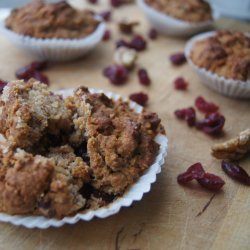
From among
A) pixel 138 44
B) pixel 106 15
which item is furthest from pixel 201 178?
pixel 106 15

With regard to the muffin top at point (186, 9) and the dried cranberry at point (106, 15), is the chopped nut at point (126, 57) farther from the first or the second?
the dried cranberry at point (106, 15)

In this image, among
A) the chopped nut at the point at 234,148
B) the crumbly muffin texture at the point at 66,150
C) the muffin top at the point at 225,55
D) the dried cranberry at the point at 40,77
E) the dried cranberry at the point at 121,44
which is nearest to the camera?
the crumbly muffin texture at the point at 66,150

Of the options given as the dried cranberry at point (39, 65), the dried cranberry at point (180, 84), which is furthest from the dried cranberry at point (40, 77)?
the dried cranberry at point (180, 84)

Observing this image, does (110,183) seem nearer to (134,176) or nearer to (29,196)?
(134,176)

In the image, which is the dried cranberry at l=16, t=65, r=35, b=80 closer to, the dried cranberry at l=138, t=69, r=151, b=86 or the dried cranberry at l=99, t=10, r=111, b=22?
the dried cranberry at l=138, t=69, r=151, b=86

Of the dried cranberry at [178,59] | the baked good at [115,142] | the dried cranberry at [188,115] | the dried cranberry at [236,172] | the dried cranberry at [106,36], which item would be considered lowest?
the dried cranberry at [106,36]

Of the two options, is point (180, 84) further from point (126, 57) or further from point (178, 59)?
point (126, 57)

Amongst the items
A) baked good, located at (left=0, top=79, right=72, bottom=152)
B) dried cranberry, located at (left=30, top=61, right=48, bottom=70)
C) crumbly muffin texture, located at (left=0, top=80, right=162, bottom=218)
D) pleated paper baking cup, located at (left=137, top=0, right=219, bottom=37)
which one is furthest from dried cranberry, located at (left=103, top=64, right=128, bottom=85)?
baked good, located at (left=0, top=79, right=72, bottom=152)
